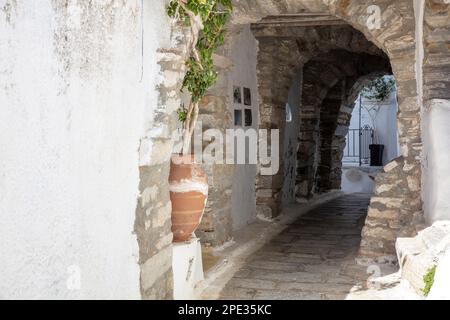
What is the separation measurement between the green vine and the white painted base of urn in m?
11.7

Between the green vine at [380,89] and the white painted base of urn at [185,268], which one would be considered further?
the green vine at [380,89]

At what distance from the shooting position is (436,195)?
3.48 metres

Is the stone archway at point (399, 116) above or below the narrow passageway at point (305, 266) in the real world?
above

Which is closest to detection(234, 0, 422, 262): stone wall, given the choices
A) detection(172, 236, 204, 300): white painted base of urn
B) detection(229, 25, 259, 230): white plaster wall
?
detection(229, 25, 259, 230): white plaster wall

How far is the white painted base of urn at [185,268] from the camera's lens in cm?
296

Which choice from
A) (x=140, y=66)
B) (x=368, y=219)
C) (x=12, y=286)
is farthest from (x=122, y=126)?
(x=368, y=219)

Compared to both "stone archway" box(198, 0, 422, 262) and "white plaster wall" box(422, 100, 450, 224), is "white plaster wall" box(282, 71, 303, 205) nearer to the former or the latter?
"stone archway" box(198, 0, 422, 262)

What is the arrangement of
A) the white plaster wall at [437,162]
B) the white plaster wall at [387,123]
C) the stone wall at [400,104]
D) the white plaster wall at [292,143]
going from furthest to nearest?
1. the white plaster wall at [387,123]
2. the white plaster wall at [292,143]
3. the stone wall at [400,104]
4. the white plaster wall at [437,162]

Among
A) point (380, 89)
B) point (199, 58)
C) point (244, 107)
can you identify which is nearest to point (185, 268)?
point (199, 58)

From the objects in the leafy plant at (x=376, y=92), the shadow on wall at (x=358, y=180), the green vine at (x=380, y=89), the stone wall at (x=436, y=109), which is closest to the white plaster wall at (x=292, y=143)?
the shadow on wall at (x=358, y=180)

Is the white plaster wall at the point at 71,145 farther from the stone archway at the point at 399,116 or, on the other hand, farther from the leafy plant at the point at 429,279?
the stone archway at the point at 399,116

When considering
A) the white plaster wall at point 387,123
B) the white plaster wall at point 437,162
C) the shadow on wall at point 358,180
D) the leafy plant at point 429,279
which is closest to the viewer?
the leafy plant at point 429,279

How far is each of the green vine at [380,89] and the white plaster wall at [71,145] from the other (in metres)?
12.3

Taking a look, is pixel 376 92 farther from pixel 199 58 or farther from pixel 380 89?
pixel 199 58
